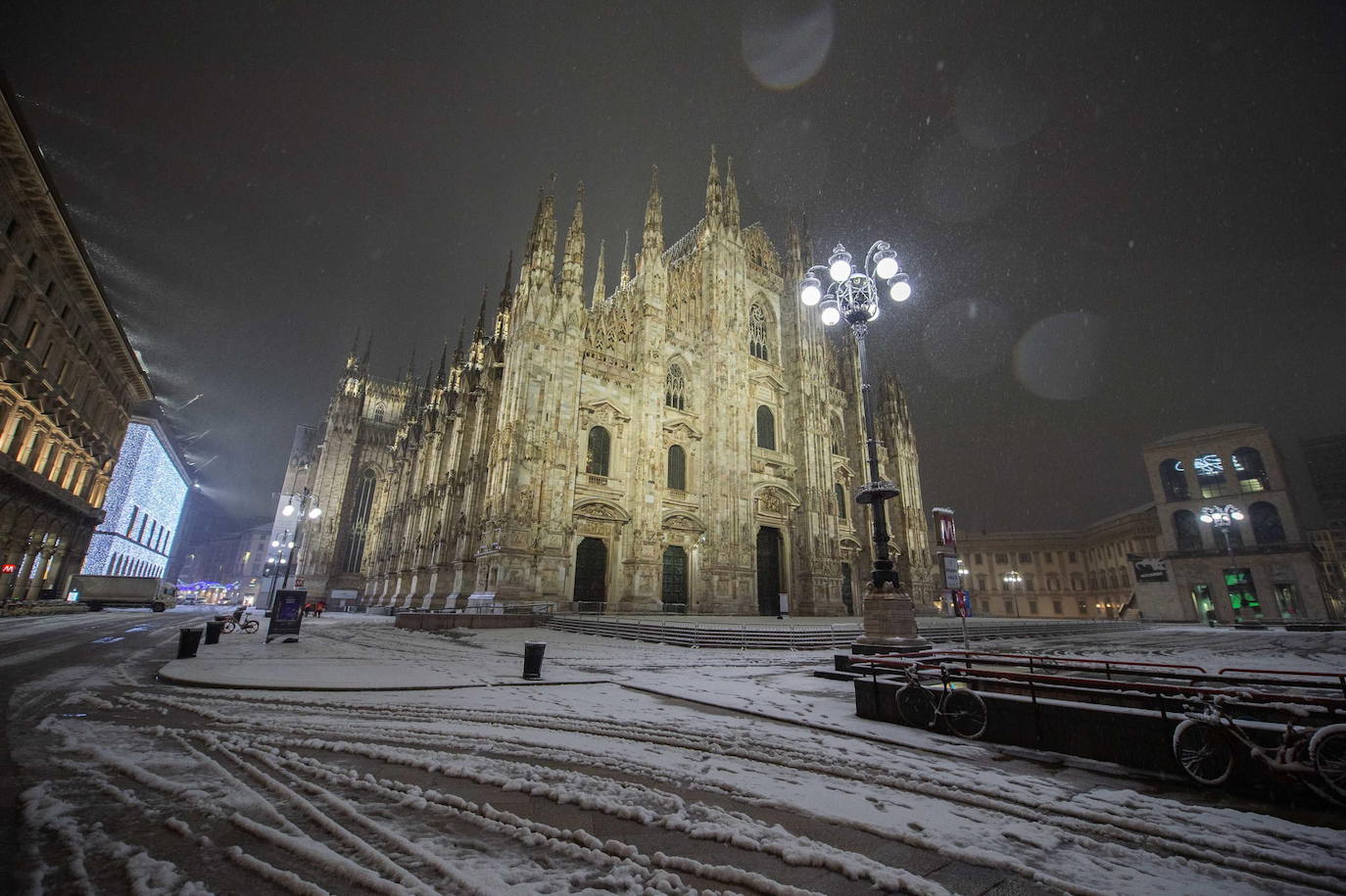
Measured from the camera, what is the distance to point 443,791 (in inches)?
138

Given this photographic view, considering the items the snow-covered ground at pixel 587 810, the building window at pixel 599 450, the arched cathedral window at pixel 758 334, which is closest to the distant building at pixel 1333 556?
the arched cathedral window at pixel 758 334

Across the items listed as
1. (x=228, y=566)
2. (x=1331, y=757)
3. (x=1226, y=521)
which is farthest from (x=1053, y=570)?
(x=228, y=566)

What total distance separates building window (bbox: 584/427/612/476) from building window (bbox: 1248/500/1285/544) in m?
50.0

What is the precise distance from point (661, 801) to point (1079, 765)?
3.80 meters

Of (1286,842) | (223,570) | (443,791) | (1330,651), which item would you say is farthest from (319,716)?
(223,570)

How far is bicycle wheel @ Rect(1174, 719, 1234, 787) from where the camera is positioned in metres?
3.86

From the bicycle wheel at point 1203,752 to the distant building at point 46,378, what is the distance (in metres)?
34.9

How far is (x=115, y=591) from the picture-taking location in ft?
108

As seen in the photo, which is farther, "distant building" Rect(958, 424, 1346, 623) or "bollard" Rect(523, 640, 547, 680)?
"distant building" Rect(958, 424, 1346, 623)

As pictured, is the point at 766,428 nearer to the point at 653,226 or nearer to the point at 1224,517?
the point at 653,226

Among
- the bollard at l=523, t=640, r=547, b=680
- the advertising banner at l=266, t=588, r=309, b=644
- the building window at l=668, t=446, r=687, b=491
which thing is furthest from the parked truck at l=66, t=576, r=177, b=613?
the bollard at l=523, t=640, r=547, b=680

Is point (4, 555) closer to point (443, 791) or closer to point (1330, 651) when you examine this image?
point (443, 791)

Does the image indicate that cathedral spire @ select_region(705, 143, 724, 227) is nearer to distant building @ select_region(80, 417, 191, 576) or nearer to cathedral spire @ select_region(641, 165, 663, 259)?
cathedral spire @ select_region(641, 165, 663, 259)

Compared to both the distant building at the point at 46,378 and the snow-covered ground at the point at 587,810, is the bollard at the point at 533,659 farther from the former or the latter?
the distant building at the point at 46,378
